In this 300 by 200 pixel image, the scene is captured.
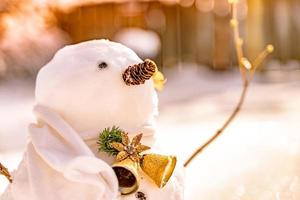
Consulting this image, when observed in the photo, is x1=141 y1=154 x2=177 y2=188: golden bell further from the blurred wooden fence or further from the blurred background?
the blurred wooden fence

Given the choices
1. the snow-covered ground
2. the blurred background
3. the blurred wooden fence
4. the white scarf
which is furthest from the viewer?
the blurred wooden fence

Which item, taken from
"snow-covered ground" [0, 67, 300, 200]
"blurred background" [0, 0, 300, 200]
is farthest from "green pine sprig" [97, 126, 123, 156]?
"blurred background" [0, 0, 300, 200]

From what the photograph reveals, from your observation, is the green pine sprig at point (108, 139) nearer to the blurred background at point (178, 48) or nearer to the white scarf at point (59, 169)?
the white scarf at point (59, 169)

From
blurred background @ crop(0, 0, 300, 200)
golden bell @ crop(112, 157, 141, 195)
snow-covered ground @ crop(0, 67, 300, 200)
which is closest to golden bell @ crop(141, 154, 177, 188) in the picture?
golden bell @ crop(112, 157, 141, 195)

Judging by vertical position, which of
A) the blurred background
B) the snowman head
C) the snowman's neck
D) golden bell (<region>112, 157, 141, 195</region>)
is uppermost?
the snowman head

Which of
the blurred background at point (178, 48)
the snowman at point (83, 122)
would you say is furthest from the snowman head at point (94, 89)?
the blurred background at point (178, 48)

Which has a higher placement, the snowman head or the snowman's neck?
the snowman head

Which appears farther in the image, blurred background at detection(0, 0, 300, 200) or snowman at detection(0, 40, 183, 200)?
blurred background at detection(0, 0, 300, 200)

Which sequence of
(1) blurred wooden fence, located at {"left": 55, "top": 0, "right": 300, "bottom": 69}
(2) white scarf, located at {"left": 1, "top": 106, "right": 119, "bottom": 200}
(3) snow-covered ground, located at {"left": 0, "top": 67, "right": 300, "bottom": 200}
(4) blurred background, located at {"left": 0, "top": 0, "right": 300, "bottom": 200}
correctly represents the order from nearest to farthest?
(2) white scarf, located at {"left": 1, "top": 106, "right": 119, "bottom": 200}, (3) snow-covered ground, located at {"left": 0, "top": 67, "right": 300, "bottom": 200}, (4) blurred background, located at {"left": 0, "top": 0, "right": 300, "bottom": 200}, (1) blurred wooden fence, located at {"left": 55, "top": 0, "right": 300, "bottom": 69}

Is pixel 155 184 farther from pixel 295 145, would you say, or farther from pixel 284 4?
pixel 284 4

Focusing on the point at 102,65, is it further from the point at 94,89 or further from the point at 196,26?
the point at 196,26
